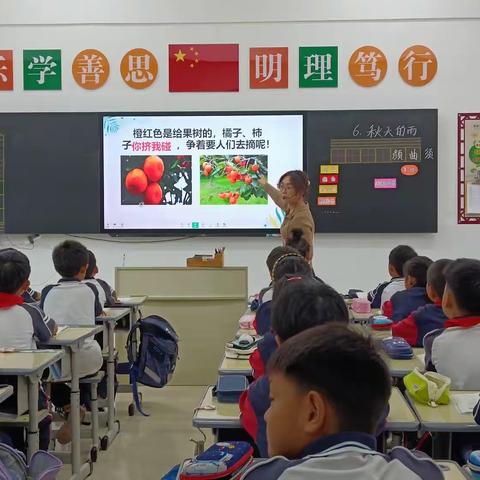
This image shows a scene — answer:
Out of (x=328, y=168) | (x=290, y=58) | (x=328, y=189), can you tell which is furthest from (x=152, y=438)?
(x=290, y=58)

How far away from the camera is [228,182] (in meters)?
6.23

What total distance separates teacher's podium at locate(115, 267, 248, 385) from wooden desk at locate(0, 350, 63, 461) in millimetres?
2551

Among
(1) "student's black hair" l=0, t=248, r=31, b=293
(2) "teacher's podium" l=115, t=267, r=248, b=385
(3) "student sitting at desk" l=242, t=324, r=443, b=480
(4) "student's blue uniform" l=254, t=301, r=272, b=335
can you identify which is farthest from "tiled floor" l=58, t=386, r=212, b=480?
(3) "student sitting at desk" l=242, t=324, r=443, b=480

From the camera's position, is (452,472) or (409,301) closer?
(452,472)

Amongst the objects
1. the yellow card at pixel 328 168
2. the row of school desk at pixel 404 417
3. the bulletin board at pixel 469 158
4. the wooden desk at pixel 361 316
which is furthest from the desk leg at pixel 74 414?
the bulletin board at pixel 469 158

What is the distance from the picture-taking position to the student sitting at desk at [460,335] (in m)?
2.35

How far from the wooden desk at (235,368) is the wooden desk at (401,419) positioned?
26.0 inches

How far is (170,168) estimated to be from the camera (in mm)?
6242

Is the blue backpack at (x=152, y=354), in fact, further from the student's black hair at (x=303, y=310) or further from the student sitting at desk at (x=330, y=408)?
the student sitting at desk at (x=330, y=408)

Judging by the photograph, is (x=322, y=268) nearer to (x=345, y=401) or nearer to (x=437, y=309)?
(x=437, y=309)

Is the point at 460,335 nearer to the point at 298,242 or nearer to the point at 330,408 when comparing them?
the point at 330,408

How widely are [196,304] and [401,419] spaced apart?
3.47 m

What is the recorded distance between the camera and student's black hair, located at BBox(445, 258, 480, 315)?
2465 mm

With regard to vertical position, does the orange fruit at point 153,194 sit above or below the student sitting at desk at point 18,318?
above
